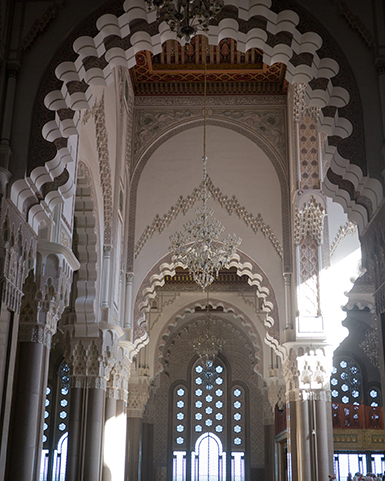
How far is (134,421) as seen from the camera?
620 inches

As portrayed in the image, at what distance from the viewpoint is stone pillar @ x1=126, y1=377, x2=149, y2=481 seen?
15.5m

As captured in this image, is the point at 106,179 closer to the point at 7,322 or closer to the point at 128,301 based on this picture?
the point at 128,301

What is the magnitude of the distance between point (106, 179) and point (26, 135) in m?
4.62

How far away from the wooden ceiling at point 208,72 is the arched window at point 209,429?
9.52 meters

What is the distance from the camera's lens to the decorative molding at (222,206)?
11547 millimetres

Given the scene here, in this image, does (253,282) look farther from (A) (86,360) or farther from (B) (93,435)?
(B) (93,435)

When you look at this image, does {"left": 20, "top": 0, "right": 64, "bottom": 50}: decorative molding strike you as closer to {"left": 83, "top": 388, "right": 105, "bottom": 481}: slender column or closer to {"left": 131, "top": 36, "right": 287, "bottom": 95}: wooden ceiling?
{"left": 83, "top": 388, "right": 105, "bottom": 481}: slender column

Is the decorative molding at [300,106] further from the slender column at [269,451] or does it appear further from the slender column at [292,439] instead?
the slender column at [269,451]

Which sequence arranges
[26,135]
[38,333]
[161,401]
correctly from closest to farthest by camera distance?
[26,135]
[38,333]
[161,401]

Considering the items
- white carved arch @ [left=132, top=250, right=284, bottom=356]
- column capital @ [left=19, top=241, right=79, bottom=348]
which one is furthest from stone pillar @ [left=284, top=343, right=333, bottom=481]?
column capital @ [left=19, top=241, right=79, bottom=348]

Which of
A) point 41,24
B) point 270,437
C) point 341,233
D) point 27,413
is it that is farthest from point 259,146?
point 270,437

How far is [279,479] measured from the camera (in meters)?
16.6

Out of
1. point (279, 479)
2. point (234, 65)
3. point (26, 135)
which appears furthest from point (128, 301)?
point (279, 479)

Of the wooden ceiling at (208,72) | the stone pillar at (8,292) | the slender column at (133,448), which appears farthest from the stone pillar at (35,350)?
the slender column at (133,448)
